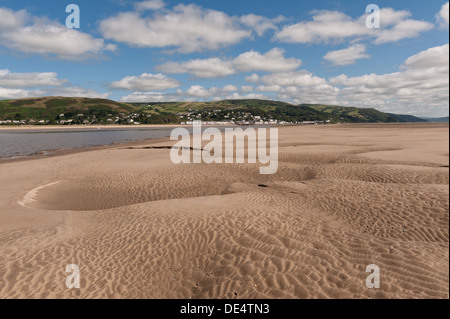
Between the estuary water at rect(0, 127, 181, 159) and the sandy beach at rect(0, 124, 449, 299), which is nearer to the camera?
the sandy beach at rect(0, 124, 449, 299)

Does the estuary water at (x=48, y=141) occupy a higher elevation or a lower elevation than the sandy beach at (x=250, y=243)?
higher

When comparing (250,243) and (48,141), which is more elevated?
(48,141)

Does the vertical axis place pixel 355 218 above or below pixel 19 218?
above

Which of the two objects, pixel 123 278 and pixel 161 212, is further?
pixel 161 212

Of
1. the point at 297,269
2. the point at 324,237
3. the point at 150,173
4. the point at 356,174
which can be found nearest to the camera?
the point at 297,269

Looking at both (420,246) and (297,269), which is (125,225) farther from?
(420,246)

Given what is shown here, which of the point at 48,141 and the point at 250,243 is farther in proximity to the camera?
the point at 48,141

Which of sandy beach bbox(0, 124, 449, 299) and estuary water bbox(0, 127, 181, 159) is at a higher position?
estuary water bbox(0, 127, 181, 159)

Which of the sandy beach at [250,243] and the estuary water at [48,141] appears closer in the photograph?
the sandy beach at [250,243]
